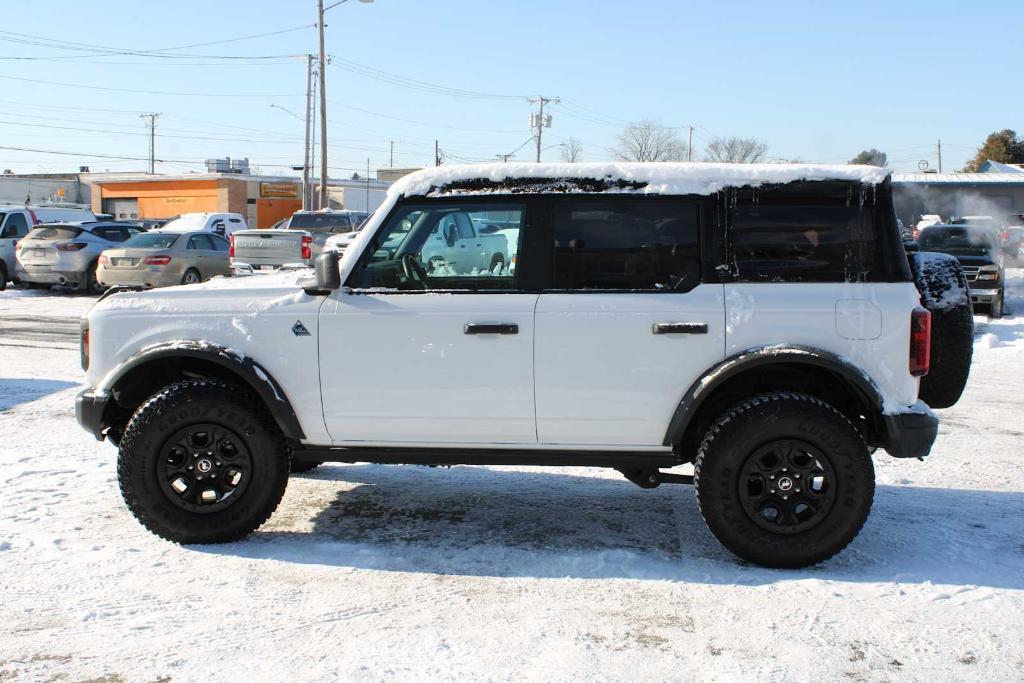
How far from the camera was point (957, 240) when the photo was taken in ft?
61.2

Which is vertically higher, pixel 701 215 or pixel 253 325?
pixel 701 215

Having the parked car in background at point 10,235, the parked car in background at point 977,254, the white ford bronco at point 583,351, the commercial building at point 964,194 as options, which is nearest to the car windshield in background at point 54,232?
the parked car in background at point 10,235

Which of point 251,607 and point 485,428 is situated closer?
point 251,607

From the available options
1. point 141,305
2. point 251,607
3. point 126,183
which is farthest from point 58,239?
point 126,183

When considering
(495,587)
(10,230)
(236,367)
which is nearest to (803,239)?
(495,587)

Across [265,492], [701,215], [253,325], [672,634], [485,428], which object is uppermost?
[701,215]

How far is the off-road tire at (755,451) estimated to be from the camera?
4.43 m

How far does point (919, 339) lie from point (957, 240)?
15.8 metres

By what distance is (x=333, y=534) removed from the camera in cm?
507

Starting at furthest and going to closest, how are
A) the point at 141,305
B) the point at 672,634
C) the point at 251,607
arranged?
the point at 141,305 → the point at 251,607 → the point at 672,634

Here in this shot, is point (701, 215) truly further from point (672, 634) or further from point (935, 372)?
point (672, 634)

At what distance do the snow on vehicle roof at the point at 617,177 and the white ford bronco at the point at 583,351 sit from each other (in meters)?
0.01

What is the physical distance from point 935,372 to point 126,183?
243 feet

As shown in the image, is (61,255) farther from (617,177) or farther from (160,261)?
(617,177)
